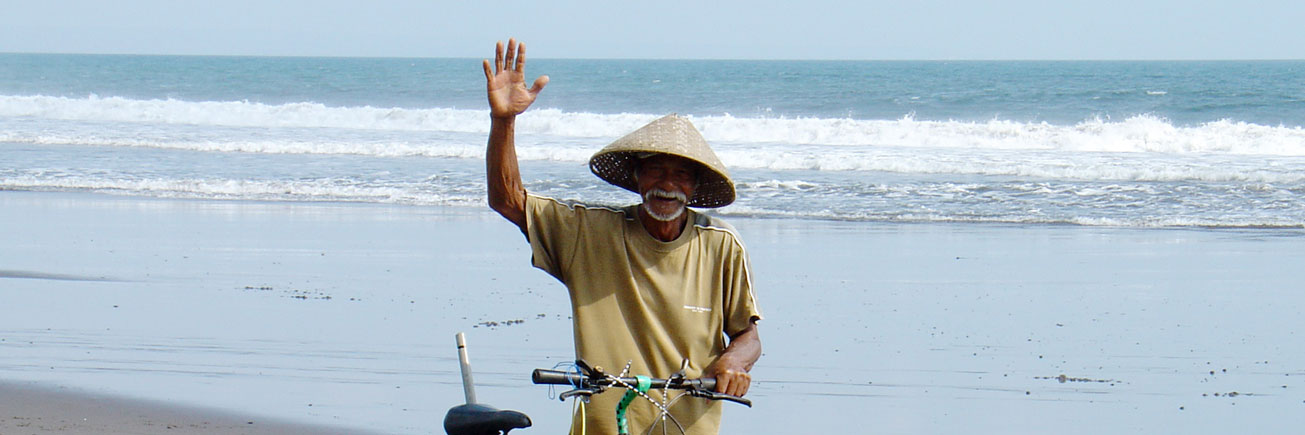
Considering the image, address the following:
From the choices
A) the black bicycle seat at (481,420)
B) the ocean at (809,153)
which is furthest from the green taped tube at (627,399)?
the ocean at (809,153)

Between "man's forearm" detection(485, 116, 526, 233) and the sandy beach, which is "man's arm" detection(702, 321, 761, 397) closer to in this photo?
"man's forearm" detection(485, 116, 526, 233)

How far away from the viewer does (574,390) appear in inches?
109

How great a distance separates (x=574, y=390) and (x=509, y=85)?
0.67m

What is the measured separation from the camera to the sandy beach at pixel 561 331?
19.9 feet

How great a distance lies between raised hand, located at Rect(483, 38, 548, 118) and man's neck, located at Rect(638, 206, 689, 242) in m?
0.36

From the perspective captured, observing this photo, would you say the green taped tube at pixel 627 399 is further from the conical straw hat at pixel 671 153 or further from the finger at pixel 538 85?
the finger at pixel 538 85

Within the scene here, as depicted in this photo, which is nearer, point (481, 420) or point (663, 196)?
point (481, 420)

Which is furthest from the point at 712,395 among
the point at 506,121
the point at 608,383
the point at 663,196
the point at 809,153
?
the point at 809,153

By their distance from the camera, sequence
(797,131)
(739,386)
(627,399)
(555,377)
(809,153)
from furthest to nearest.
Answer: (797,131) < (809,153) < (739,386) < (627,399) < (555,377)

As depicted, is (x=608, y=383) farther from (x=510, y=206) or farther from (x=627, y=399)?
(x=510, y=206)

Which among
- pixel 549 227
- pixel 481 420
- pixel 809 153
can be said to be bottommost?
pixel 481 420

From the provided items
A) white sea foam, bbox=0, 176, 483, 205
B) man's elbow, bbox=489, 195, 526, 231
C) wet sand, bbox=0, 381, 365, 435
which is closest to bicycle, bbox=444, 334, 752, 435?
man's elbow, bbox=489, 195, 526, 231

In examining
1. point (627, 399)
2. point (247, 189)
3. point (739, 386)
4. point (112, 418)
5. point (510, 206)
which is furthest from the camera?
point (247, 189)

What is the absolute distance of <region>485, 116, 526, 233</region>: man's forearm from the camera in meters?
2.99
